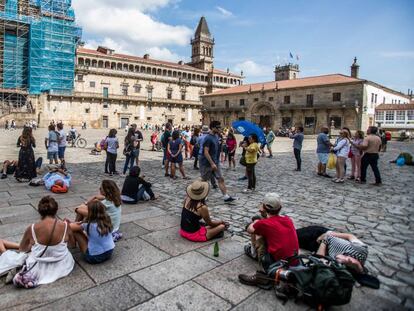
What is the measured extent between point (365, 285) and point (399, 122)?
43370mm

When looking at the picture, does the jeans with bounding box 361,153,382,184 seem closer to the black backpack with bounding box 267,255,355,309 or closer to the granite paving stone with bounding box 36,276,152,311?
the black backpack with bounding box 267,255,355,309

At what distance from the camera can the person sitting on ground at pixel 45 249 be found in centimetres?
313

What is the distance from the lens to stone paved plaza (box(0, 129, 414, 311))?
9.62 ft

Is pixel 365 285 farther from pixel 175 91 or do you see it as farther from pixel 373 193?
pixel 175 91

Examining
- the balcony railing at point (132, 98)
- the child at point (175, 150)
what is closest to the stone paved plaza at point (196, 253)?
the child at point (175, 150)

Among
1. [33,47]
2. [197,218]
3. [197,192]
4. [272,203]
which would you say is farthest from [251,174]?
[33,47]

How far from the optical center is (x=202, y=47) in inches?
2689

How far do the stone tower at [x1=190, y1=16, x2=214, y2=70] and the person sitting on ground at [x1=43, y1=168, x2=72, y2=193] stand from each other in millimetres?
62327

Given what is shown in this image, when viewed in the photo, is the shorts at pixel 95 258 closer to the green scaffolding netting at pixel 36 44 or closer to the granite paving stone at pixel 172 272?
the granite paving stone at pixel 172 272

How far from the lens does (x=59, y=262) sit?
3295 mm

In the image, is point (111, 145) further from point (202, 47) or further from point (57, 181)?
point (202, 47)

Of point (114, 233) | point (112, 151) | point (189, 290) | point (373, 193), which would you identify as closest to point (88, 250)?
point (114, 233)

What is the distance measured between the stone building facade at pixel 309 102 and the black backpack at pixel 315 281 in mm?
36856

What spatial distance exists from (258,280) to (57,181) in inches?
232
